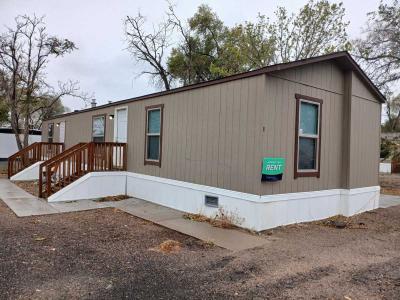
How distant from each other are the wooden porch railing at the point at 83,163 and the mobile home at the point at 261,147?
0.77ft

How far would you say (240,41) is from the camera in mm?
19609

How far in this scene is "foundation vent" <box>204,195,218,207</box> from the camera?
21.0 feet

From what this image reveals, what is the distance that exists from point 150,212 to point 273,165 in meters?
2.88

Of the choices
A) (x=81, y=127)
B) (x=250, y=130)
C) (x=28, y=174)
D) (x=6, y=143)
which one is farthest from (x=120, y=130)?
(x=6, y=143)

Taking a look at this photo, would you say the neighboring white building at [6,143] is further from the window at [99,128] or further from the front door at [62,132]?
the window at [99,128]

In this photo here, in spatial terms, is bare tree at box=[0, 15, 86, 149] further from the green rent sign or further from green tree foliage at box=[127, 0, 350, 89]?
the green rent sign

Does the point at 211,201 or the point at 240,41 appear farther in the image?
the point at 240,41

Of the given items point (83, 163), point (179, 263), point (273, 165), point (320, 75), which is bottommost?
point (179, 263)

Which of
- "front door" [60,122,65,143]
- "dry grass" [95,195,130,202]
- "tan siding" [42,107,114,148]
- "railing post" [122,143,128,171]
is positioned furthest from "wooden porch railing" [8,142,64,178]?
"dry grass" [95,195,130,202]

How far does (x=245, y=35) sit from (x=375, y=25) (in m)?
6.86

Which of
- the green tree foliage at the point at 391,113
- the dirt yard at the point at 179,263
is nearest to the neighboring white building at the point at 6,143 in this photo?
the dirt yard at the point at 179,263

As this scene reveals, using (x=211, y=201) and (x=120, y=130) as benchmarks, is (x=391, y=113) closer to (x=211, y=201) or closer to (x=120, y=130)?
(x=120, y=130)

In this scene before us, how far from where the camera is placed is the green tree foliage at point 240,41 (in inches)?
679

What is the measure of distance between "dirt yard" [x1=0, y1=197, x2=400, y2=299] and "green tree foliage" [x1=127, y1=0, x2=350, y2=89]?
46.0 feet
